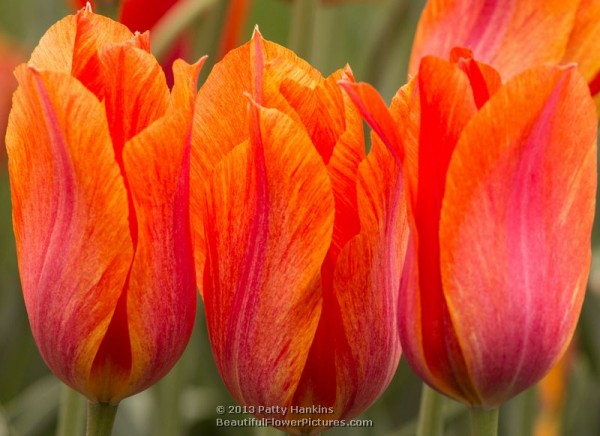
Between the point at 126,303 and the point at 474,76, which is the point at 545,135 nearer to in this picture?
the point at 474,76

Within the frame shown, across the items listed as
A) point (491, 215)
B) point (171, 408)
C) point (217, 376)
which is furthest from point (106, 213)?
point (217, 376)

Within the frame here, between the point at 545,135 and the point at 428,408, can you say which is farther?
the point at 428,408

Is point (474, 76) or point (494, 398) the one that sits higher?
point (474, 76)

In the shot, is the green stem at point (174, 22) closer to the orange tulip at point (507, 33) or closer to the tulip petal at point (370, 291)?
the orange tulip at point (507, 33)

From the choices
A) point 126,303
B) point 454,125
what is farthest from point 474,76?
point 126,303

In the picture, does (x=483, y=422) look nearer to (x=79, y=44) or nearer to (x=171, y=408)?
(x=79, y=44)

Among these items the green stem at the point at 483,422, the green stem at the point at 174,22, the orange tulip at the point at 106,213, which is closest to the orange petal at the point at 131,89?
the orange tulip at the point at 106,213

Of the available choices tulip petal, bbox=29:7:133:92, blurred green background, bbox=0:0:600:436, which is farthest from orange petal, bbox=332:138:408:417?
blurred green background, bbox=0:0:600:436
